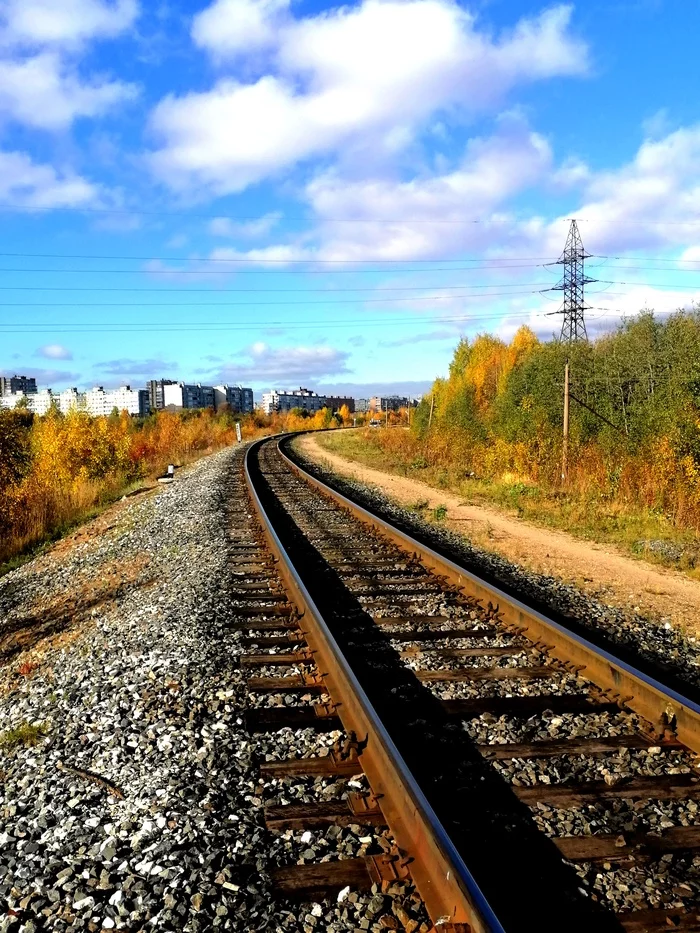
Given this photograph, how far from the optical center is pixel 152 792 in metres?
3.44

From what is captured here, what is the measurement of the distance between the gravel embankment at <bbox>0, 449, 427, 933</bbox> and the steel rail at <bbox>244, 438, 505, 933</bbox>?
4.2 inches

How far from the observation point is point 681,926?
2.48m

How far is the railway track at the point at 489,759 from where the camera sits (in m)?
2.66

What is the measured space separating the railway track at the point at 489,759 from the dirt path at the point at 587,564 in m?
1.95

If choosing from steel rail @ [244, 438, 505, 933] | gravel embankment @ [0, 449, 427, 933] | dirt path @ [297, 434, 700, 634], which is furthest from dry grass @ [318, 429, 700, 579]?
gravel embankment @ [0, 449, 427, 933]

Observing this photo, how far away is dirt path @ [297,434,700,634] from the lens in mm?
7312

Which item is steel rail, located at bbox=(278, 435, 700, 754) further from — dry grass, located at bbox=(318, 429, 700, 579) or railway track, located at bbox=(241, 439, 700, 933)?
dry grass, located at bbox=(318, 429, 700, 579)

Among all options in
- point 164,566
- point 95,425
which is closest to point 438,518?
point 164,566

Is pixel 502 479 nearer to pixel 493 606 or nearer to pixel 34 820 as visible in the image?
pixel 493 606

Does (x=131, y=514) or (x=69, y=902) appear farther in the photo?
(x=131, y=514)

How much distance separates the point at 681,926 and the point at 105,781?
2.74 m

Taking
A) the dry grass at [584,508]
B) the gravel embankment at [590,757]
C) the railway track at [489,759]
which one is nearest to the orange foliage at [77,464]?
the dry grass at [584,508]

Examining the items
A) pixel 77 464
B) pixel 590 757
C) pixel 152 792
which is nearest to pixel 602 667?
pixel 590 757

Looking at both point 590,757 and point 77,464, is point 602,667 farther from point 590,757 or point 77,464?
point 77,464
